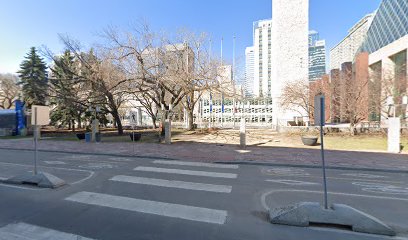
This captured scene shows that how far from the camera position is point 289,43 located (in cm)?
3316

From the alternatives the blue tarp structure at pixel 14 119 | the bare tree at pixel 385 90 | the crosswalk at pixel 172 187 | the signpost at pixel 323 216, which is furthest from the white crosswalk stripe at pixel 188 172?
the blue tarp structure at pixel 14 119

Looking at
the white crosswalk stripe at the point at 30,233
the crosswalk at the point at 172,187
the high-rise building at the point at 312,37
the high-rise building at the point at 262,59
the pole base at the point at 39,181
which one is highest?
the high-rise building at the point at 312,37

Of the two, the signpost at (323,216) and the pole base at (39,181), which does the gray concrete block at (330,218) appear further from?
the pole base at (39,181)

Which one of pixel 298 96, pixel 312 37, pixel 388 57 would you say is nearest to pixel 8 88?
pixel 298 96

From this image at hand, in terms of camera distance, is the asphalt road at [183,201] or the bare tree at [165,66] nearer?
the asphalt road at [183,201]

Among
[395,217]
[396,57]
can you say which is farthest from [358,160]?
[396,57]

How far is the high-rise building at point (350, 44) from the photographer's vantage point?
190 feet

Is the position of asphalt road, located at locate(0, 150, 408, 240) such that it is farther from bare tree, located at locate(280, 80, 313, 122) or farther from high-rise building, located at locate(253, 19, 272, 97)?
high-rise building, located at locate(253, 19, 272, 97)

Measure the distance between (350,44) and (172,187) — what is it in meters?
68.7

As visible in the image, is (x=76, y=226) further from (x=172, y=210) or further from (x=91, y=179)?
(x=91, y=179)

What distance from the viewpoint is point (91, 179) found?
7879 mm

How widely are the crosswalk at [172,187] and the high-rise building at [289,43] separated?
25.1m

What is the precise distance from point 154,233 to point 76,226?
1518 millimetres

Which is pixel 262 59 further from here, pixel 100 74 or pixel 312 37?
pixel 100 74
